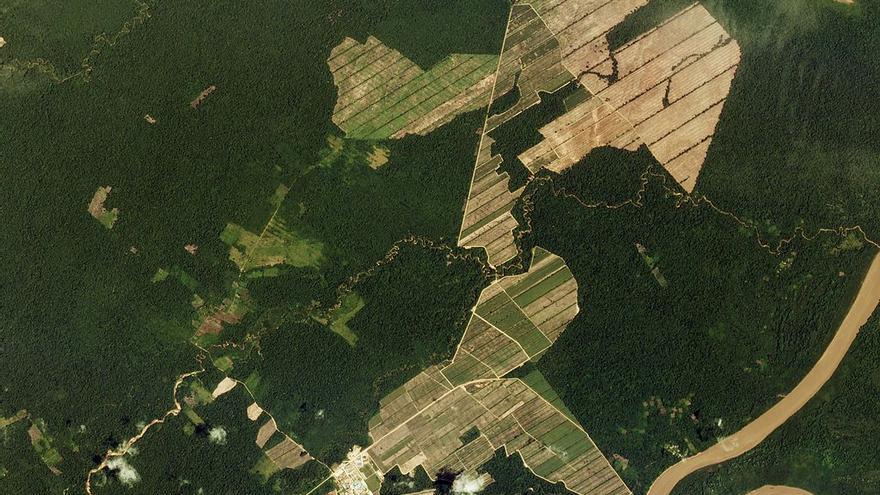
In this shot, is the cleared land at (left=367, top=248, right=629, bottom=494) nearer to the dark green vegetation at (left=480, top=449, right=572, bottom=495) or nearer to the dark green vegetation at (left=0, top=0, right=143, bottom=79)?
the dark green vegetation at (left=480, top=449, right=572, bottom=495)

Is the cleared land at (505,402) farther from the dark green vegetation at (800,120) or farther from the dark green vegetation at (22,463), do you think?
the dark green vegetation at (22,463)

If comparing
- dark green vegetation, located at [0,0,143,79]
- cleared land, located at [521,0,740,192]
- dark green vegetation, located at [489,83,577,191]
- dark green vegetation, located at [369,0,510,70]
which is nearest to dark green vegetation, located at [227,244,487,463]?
dark green vegetation, located at [489,83,577,191]

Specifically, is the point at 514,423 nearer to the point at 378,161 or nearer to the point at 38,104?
the point at 378,161

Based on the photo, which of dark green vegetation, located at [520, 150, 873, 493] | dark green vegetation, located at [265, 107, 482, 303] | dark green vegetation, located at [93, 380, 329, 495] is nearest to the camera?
dark green vegetation, located at [520, 150, 873, 493]

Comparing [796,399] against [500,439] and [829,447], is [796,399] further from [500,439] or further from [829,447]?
[500,439]

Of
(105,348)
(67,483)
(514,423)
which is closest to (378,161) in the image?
(514,423)

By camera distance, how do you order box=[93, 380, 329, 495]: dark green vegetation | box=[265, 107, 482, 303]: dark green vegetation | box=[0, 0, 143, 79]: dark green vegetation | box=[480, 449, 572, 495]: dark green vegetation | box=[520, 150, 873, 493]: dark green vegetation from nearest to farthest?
box=[520, 150, 873, 493]: dark green vegetation < box=[265, 107, 482, 303]: dark green vegetation < box=[93, 380, 329, 495]: dark green vegetation < box=[480, 449, 572, 495]: dark green vegetation < box=[0, 0, 143, 79]: dark green vegetation
